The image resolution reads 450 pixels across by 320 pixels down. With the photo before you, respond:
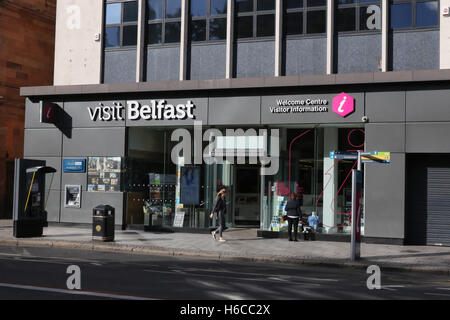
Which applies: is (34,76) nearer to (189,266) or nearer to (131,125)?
(131,125)

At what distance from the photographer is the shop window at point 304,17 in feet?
63.6

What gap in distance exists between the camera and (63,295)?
8.17 m

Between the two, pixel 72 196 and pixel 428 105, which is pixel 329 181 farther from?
pixel 72 196

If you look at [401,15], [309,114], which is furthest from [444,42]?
[309,114]

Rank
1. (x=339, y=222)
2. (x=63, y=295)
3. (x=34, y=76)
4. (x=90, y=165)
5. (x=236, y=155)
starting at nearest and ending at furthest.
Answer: (x=63, y=295), (x=339, y=222), (x=236, y=155), (x=90, y=165), (x=34, y=76)

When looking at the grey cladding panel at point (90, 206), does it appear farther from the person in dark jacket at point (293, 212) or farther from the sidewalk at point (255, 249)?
the person in dark jacket at point (293, 212)

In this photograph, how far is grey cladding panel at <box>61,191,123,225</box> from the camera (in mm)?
21203

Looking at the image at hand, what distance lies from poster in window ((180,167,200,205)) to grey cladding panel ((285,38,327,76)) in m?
5.20

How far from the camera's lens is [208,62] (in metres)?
20.6

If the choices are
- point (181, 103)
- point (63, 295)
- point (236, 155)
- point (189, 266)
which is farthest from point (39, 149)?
point (63, 295)

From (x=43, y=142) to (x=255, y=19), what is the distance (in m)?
10.0

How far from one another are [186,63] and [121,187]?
215 inches

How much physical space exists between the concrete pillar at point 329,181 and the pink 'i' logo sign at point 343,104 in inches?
34.2

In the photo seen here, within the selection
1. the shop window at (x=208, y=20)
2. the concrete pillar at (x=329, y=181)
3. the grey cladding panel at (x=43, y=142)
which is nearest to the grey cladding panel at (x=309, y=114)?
the concrete pillar at (x=329, y=181)
